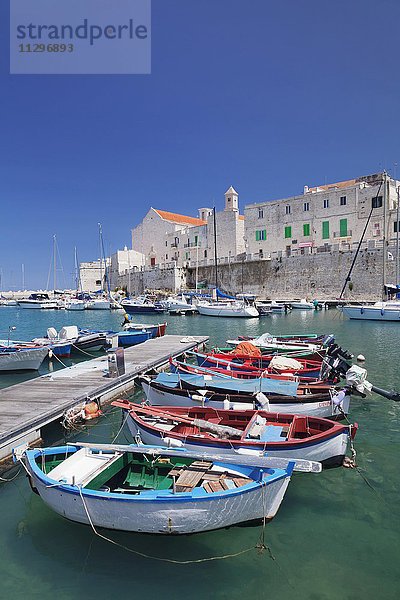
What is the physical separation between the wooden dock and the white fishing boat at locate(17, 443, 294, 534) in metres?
2.19

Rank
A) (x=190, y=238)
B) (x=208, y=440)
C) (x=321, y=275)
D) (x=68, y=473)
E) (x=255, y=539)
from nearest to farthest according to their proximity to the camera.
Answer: (x=255, y=539) → (x=68, y=473) → (x=208, y=440) → (x=321, y=275) → (x=190, y=238)

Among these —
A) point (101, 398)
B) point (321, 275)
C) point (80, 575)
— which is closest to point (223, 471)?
point (80, 575)

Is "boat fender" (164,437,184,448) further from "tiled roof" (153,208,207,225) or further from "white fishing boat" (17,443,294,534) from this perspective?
"tiled roof" (153,208,207,225)

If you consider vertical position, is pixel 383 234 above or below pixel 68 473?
above

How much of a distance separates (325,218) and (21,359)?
43914 millimetres

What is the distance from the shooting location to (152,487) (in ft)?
19.3

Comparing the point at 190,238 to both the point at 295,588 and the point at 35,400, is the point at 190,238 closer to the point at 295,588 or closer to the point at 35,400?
the point at 35,400

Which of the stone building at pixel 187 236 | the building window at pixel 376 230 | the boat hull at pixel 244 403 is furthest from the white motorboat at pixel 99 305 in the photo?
the boat hull at pixel 244 403

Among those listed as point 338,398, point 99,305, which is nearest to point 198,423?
point 338,398

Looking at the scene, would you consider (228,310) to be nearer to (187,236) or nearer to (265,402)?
(265,402)

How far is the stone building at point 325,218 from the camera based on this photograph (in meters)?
46.4

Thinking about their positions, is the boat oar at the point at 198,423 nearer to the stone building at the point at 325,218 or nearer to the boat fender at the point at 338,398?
the boat fender at the point at 338,398

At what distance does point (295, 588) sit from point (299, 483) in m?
2.44

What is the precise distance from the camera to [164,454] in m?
6.10
